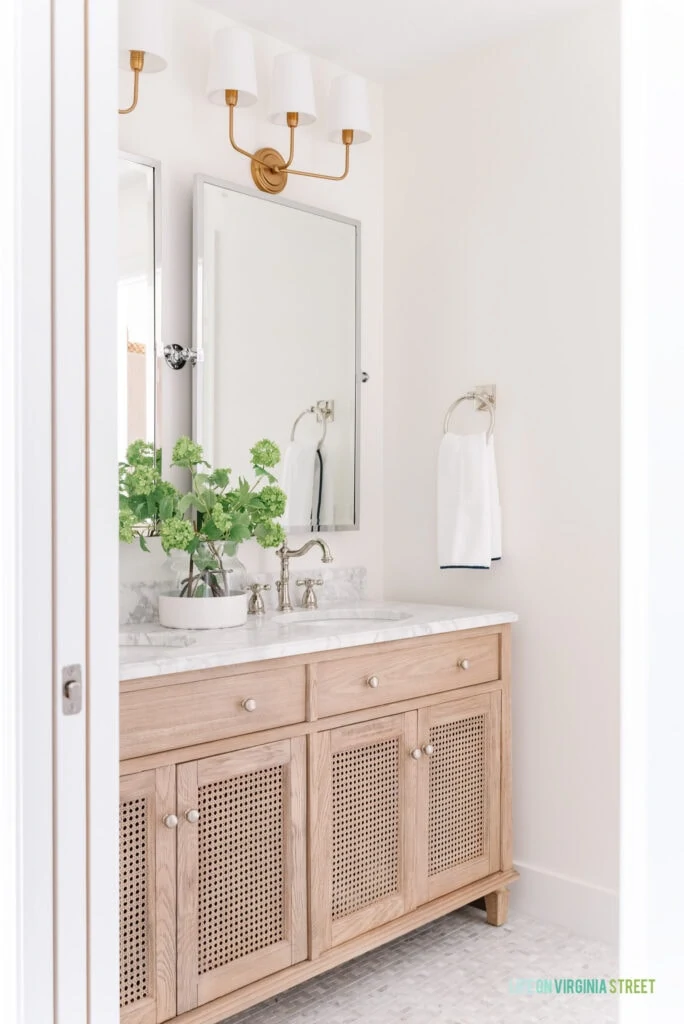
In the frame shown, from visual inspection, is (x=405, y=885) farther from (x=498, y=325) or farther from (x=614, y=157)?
(x=614, y=157)

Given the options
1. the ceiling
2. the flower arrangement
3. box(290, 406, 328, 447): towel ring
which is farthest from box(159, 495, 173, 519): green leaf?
the ceiling

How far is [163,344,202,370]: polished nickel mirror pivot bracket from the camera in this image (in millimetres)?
2324

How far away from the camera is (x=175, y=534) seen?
2035 mm

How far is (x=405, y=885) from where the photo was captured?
221 centimetres

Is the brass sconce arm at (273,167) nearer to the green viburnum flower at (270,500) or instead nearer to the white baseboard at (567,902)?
the green viburnum flower at (270,500)

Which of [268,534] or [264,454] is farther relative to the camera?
[264,454]

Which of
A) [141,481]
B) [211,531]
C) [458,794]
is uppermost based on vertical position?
[141,481]

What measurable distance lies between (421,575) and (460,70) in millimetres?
1567

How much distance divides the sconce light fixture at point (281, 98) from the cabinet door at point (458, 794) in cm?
157

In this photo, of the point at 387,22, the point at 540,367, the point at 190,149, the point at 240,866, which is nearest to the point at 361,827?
the point at 240,866

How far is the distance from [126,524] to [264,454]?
429 millimetres

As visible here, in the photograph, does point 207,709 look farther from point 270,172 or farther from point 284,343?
point 270,172

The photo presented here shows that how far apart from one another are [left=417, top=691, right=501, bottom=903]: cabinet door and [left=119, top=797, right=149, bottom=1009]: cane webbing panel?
0.81 metres

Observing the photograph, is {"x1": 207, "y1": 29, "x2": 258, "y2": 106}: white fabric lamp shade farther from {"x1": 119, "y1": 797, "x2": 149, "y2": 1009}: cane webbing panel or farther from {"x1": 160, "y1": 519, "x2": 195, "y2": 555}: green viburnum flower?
{"x1": 119, "y1": 797, "x2": 149, "y2": 1009}: cane webbing panel
